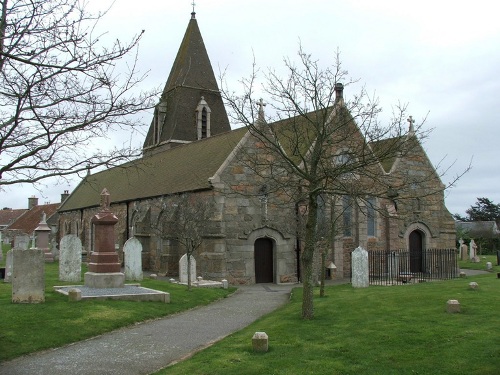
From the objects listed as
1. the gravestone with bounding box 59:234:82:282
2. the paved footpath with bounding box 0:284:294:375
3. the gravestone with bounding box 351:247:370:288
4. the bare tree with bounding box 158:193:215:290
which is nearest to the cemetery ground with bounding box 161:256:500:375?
the paved footpath with bounding box 0:284:294:375

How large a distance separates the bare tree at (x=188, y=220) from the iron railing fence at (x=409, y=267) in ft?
25.0

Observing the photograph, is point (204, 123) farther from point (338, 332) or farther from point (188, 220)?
point (338, 332)

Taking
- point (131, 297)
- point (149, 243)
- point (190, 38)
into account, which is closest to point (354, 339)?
point (131, 297)

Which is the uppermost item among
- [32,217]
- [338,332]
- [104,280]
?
[32,217]

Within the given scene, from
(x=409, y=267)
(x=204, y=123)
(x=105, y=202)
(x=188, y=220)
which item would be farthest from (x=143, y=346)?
(x=204, y=123)

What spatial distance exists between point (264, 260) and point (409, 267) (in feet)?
25.5

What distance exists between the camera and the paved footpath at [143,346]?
9.37 metres

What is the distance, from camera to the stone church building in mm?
23547

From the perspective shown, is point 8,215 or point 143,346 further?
point 8,215

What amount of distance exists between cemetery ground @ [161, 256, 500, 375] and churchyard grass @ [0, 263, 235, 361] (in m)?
3.30

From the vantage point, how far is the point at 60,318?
42.3 ft

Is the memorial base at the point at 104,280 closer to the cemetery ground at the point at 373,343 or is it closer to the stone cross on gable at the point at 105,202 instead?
the stone cross on gable at the point at 105,202

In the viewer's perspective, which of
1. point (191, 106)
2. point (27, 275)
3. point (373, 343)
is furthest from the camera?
point (191, 106)

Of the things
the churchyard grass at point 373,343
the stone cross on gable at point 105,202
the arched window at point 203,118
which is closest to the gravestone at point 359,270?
the churchyard grass at point 373,343
